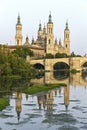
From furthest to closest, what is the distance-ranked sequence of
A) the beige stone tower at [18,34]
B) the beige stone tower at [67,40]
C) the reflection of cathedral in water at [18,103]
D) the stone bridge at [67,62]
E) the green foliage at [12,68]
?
the beige stone tower at [67,40], the beige stone tower at [18,34], the stone bridge at [67,62], the green foliage at [12,68], the reflection of cathedral in water at [18,103]

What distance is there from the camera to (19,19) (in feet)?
481

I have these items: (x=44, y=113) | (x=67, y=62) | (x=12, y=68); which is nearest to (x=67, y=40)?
(x=67, y=62)

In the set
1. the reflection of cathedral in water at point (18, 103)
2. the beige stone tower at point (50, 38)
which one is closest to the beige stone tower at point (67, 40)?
the beige stone tower at point (50, 38)

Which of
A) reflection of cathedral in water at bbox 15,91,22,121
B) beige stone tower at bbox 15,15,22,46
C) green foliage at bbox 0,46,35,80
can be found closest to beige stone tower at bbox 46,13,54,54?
beige stone tower at bbox 15,15,22,46

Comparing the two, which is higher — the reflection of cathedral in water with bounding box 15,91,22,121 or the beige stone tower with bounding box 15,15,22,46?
the beige stone tower with bounding box 15,15,22,46

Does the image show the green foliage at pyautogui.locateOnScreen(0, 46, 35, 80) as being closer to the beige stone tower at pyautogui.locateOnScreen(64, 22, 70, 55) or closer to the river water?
the river water

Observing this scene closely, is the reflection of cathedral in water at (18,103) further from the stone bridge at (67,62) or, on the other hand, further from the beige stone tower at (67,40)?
the beige stone tower at (67,40)

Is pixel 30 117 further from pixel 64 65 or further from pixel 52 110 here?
pixel 64 65

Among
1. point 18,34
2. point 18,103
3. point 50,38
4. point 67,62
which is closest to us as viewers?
point 18,103

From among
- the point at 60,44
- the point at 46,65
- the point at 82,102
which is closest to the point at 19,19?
the point at 60,44

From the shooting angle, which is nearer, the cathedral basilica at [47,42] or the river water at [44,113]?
the river water at [44,113]

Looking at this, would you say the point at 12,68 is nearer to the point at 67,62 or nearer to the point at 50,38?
the point at 67,62

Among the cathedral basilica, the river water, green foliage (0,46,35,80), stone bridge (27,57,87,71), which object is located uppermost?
the cathedral basilica

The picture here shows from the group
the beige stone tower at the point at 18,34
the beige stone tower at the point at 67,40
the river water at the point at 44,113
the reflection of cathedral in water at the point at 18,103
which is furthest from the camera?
the beige stone tower at the point at 67,40
